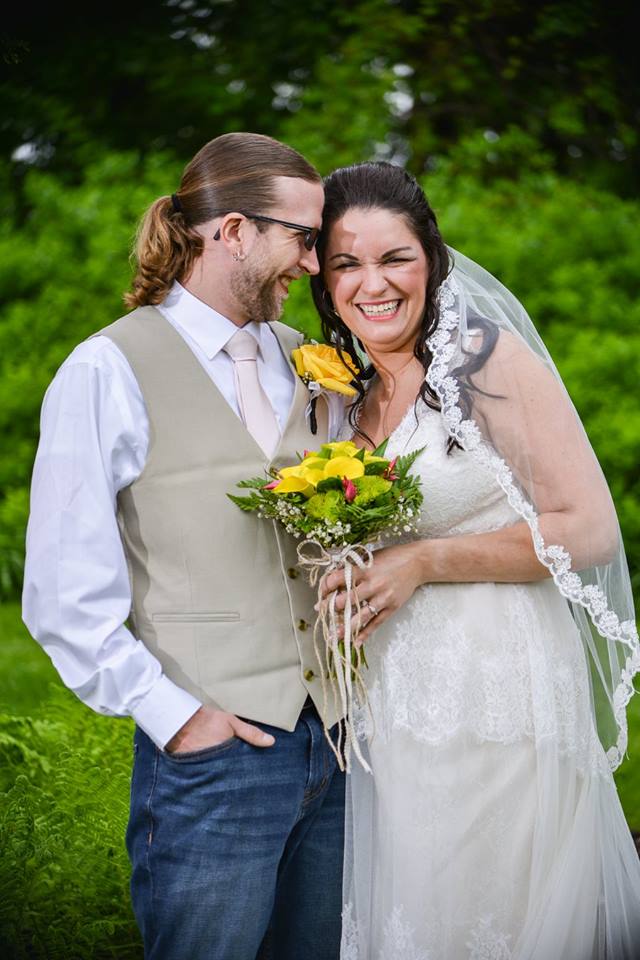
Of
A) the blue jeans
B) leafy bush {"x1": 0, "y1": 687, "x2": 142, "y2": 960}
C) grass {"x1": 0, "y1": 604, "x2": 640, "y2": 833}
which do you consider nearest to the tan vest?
the blue jeans

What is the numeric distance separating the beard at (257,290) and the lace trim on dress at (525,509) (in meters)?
0.42

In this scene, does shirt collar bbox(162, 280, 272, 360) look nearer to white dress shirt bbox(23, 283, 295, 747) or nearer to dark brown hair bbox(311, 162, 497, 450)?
white dress shirt bbox(23, 283, 295, 747)

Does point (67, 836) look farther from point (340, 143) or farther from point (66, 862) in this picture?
point (340, 143)

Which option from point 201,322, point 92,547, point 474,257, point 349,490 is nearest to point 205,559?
point 92,547

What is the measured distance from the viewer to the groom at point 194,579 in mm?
2541

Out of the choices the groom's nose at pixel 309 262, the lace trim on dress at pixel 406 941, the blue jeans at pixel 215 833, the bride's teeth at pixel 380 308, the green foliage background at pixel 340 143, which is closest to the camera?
the blue jeans at pixel 215 833

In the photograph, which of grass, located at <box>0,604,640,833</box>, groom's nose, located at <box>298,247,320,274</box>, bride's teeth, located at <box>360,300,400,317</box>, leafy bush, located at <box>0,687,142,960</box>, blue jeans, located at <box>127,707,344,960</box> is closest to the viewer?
blue jeans, located at <box>127,707,344,960</box>

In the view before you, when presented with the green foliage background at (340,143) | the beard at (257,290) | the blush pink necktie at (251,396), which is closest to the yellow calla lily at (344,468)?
the blush pink necktie at (251,396)

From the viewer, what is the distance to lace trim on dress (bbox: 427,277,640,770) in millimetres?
2785

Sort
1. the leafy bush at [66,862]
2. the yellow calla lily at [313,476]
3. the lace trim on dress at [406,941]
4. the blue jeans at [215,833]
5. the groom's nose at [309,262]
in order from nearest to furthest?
the yellow calla lily at [313,476] → the blue jeans at [215,833] → the lace trim on dress at [406,941] → the groom's nose at [309,262] → the leafy bush at [66,862]

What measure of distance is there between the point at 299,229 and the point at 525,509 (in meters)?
0.87

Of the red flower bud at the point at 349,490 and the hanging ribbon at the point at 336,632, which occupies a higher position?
the red flower bud at the point at 349,490

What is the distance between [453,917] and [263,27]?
23.8 ft

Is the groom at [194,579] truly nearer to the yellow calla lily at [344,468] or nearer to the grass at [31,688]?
the yellow calla lily at [344,468]
